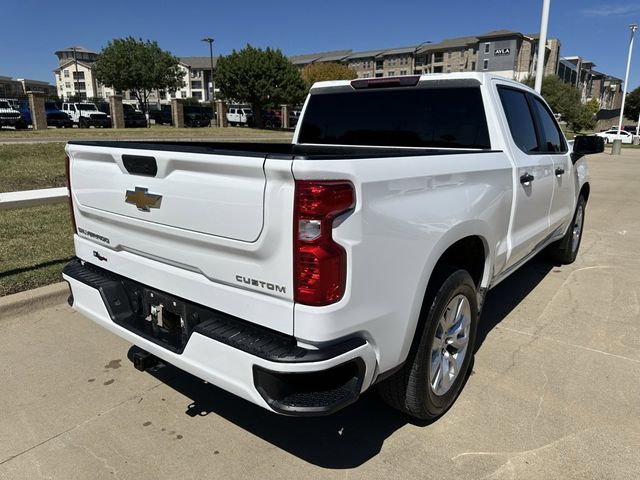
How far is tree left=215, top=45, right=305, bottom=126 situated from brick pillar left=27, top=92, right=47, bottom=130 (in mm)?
19854

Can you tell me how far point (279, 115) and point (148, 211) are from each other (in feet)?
165

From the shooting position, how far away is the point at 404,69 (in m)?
109

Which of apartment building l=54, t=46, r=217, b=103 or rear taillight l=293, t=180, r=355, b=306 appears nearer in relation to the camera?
rear taillight l=293, t=180, r=355, b=306

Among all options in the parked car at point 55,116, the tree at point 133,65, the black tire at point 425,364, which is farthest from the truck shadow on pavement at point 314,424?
the tree at point 133,65

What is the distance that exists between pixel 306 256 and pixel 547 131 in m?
3.59

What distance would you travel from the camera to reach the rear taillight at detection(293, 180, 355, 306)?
6.35 feet

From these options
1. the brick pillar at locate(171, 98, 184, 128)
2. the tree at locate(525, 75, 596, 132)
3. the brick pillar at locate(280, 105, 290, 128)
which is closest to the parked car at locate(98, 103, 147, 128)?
the brick pillar at locate(171, 98, 184, 128)

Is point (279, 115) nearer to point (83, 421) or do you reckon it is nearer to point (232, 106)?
point (232, 106)

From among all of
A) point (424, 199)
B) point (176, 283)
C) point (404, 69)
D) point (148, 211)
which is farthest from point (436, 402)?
point (404, 69)

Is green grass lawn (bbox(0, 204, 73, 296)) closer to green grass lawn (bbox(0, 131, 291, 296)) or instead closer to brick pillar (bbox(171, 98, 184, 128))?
green grass lawn (bbox(0, 131, 291, 296))

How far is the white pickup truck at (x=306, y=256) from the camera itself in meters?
2.00

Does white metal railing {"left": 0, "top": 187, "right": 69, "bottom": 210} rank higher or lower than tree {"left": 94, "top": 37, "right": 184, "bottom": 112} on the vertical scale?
lower

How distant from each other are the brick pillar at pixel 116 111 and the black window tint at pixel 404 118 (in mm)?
34010

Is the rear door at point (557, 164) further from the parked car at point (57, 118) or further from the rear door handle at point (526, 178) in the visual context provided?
the parked car at point (57, 118)
